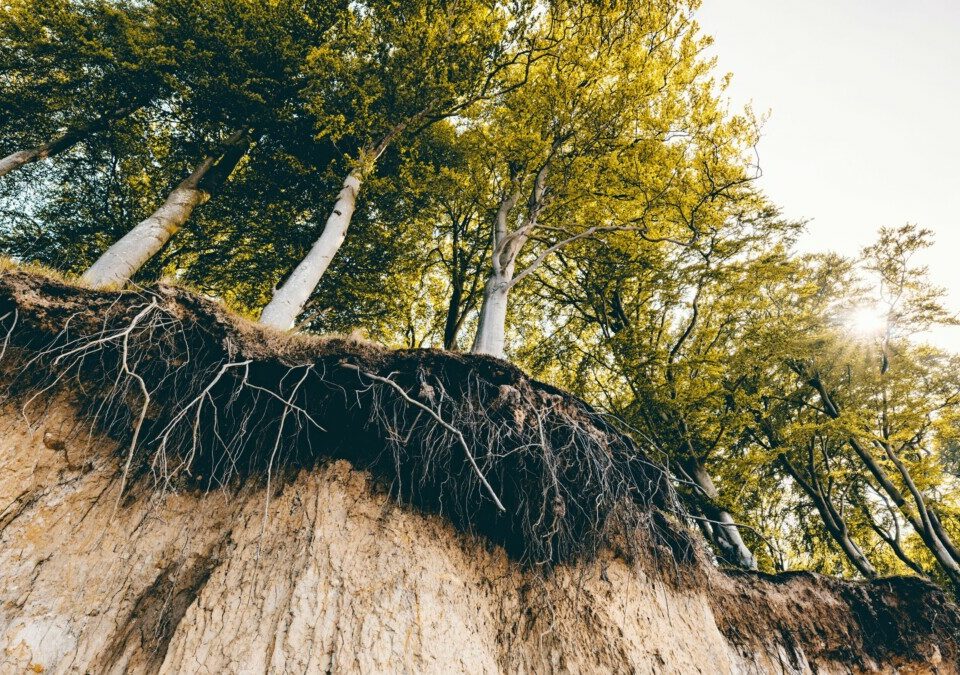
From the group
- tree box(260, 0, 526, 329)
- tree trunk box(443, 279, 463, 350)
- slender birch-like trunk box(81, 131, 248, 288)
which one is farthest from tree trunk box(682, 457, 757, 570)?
Result: slender birch-like trunk box(81, 131, 248, 288)

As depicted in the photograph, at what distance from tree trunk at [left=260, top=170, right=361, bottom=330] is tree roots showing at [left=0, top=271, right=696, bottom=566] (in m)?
0.93

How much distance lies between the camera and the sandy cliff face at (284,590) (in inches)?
109

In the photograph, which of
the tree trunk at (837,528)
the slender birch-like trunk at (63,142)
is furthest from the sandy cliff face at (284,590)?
the slender birch-like trunk at (63,142)

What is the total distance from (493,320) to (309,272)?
2577mm

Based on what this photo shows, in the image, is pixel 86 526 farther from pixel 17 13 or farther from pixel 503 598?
pixel 17 13

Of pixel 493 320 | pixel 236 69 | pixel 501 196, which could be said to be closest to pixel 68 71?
pixel 236 69

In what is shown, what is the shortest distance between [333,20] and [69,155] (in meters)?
5.88

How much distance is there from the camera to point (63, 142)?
23.1 ft

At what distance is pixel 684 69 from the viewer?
25.1 ft

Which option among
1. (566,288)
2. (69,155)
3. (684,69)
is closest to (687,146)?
(684,69)

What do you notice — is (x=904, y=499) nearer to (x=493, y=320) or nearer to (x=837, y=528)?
(x=837, y=528)

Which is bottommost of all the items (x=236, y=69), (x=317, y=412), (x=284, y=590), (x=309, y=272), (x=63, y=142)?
(x=284, y=590)

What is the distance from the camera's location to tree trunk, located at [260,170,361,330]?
4672mm

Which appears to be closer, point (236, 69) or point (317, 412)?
point (317, 412)
